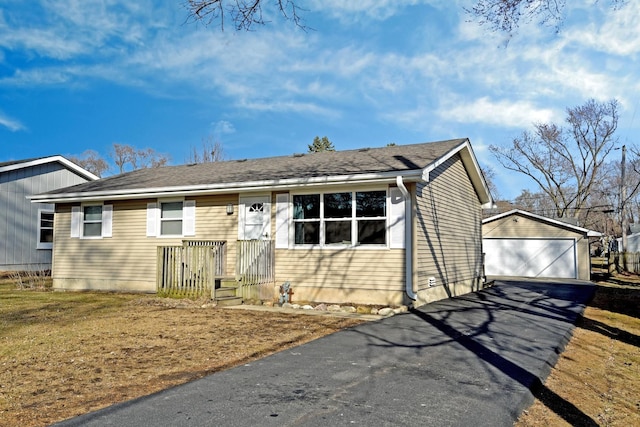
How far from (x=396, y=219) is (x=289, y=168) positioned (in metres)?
4.00

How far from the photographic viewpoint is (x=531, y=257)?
22281 mm

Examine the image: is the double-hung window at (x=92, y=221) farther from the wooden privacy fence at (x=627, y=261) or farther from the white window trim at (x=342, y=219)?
the wooden privacy fence at (x=627, y=261)

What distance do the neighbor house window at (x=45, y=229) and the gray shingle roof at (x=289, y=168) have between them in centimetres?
586

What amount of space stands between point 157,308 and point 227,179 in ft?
13.4

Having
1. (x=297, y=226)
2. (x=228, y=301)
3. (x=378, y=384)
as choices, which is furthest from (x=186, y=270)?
(x=378, y=384)

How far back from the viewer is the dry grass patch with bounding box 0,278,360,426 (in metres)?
4.32

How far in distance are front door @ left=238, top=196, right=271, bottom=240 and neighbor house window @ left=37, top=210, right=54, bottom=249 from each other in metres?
12.4

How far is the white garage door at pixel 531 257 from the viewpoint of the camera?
849 inches

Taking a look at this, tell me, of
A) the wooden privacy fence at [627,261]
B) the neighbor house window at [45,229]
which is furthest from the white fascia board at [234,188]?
the wooden privacy fence at [627,261]

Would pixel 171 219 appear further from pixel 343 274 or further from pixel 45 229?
→ pixel 45 229

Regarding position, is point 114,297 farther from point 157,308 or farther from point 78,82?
point 78,82

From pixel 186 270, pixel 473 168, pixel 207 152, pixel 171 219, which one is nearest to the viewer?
pixel 186 270

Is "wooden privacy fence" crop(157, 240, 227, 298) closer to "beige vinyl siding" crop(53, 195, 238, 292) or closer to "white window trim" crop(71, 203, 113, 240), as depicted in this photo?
"beige vinyl siding" crop(53, 195, 238, 292)

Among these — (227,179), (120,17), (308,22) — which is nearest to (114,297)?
(227,179)
